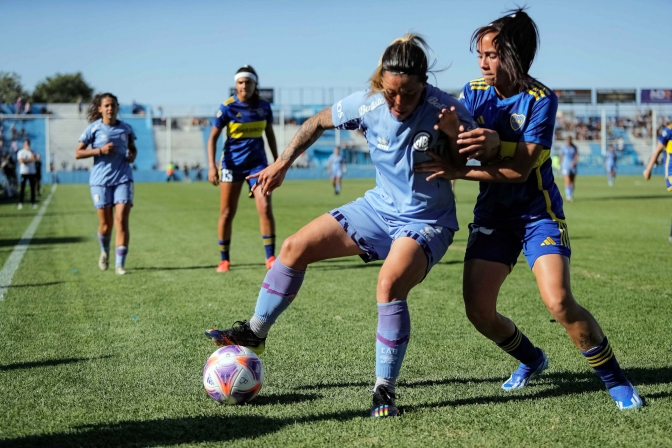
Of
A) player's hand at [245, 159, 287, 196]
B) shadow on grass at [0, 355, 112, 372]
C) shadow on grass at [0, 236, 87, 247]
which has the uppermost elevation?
player's hand at [245, 159, 287, 196]

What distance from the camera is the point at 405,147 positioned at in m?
3.96

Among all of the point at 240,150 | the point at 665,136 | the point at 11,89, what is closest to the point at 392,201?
the point at 240,150

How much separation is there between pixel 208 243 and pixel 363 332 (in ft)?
26.0

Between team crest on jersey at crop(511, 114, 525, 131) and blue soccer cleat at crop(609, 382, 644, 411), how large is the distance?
151 cm

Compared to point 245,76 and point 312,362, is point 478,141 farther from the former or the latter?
point 245,76

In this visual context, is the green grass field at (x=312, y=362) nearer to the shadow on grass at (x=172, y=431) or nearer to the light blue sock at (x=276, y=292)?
the shadow on grass at (x=172, y=431)

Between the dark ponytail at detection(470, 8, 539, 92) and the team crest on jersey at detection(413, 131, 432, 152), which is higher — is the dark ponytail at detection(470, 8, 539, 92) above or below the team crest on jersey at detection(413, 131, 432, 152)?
above

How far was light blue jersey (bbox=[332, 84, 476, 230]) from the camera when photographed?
3914 mm

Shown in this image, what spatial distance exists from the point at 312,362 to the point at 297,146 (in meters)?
1.65

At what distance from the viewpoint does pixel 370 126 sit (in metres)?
4.04

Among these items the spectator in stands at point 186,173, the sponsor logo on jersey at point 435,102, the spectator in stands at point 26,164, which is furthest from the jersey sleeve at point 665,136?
the spectator in stands at point 186,173

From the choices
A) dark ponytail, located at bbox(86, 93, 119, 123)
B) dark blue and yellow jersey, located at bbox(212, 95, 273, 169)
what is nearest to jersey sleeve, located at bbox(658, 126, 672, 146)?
dark blue and yellow jersey, located at bbox(212, 95, 273, 169)

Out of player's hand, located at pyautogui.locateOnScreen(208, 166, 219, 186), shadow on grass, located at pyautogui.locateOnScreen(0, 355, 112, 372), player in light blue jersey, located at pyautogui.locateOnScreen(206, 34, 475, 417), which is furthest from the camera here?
player's hand, located at pyautogui.locateOnScreen(208, 166, 219, 186)

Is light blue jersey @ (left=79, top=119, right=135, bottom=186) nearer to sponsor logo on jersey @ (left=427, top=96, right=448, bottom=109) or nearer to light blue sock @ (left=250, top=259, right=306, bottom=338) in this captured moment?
light blue sock @ (left=250, top=259, right=306, bottom=338)
